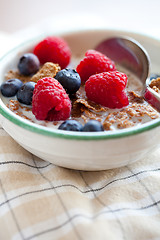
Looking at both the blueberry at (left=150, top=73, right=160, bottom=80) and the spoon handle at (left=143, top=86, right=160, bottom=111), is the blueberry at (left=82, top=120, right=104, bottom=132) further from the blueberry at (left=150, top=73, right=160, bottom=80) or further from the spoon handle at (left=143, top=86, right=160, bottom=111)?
the blueberry at (left=150, top=73, right=160, bottom=80)

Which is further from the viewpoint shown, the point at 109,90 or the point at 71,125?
the point at 109,90

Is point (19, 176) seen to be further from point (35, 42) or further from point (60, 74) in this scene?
point (35, 42)

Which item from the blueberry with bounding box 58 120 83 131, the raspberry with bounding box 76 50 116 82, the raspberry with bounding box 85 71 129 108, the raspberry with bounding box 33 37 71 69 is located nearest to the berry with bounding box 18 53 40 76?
the raspberry with bounding box 33 37 71 69

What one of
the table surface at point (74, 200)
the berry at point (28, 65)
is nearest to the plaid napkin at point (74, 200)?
the table surface at point (74, 200)

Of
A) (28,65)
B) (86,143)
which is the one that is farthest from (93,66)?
(86,143)

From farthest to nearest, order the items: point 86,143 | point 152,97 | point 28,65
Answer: point 28,65 < point 152,97 < point 86,143

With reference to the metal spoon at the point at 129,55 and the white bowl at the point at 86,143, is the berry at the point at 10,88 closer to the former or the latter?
the white bowl at the point at 86,143

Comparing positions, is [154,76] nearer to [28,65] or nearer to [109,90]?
[109,90]

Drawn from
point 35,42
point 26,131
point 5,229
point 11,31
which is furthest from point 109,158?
point 11,31
